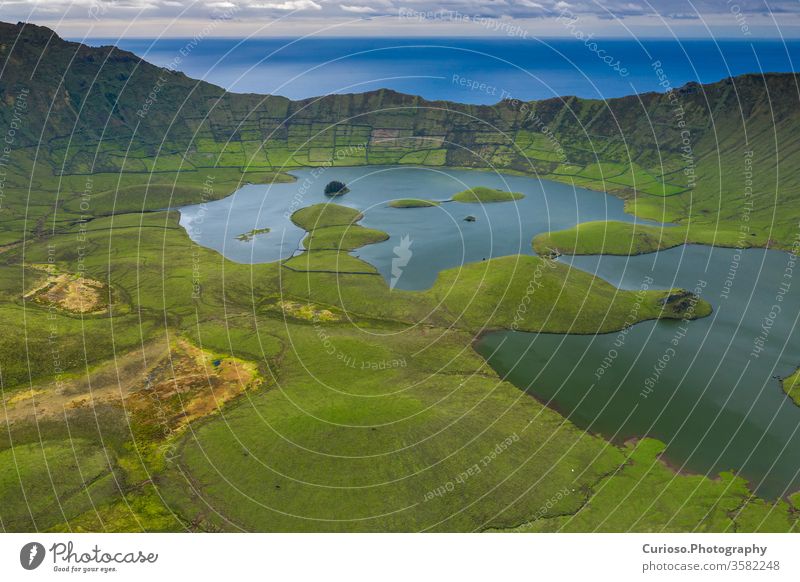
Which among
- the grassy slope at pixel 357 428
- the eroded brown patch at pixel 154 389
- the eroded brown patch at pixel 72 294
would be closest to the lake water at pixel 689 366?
the grassy slope at pixel 357 428

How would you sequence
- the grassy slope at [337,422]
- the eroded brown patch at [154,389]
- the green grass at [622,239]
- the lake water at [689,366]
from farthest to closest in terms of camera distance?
the green grass at [622,239] < the eroded brown patch at [154,389] < the lake water at [689,366] < the grassy slope at [337,422]

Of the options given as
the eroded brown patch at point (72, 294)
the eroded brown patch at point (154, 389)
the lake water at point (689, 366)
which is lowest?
the eroded brown patch at point (154, 389)

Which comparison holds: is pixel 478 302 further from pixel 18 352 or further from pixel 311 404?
pixel 18 352

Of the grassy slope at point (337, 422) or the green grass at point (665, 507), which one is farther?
the grassy slope at point (337, 422)

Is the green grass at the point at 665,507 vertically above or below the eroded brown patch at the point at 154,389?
above

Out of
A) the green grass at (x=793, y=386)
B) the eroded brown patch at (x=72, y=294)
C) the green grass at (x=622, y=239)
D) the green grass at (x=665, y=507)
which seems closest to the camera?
the green grass at (x=665, y=507)

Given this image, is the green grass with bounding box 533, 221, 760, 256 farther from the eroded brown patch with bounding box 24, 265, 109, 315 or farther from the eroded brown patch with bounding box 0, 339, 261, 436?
the eroded brown patch with bounding box 24, 265, 109, 315

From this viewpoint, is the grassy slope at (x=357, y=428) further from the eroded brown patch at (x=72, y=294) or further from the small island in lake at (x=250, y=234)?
the small island in lake at (x=250, y=234)

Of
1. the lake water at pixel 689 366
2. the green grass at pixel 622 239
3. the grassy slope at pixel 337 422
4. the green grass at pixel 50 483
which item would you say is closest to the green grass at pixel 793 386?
the lake water at pixel 689 366

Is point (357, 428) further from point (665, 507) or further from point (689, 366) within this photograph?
point (689, 366)
